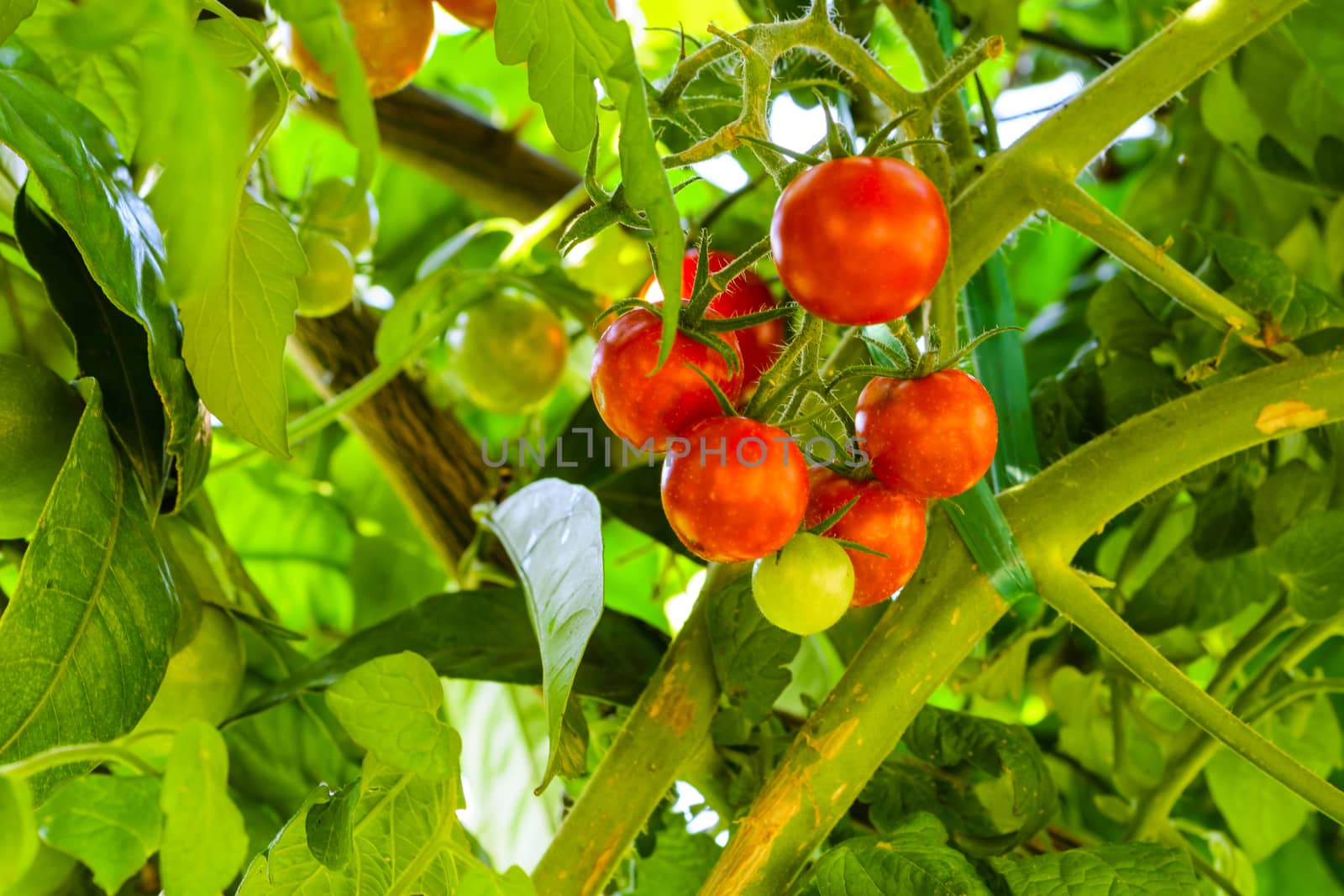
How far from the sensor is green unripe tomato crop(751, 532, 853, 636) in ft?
0.99

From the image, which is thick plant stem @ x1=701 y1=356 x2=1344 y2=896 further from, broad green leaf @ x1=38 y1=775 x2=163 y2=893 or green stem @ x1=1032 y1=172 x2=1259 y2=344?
broad green leaf @ x1=38 y1=775 x2=163 y2=893

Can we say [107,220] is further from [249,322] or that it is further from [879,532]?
[879,532]

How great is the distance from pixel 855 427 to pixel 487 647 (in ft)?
0.63

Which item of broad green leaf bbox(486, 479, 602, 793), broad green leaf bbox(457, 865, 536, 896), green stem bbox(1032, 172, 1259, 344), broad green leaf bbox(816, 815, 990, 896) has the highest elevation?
green stem bbox(1032, 172, 1259, 344)

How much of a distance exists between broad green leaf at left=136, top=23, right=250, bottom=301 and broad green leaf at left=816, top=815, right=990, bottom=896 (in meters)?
0.25

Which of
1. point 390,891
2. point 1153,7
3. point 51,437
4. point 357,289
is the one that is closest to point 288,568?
point 357,289

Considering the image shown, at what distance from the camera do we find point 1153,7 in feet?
1.99

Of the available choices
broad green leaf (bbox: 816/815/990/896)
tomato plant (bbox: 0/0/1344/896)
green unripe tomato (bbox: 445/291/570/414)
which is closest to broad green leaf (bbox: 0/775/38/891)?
tomato plant (bbox: 0/0/1344/896)

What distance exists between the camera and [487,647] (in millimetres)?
450

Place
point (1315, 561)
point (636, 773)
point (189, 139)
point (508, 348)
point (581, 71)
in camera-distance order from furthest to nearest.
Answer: point (508, 348) < point (1315, 561) < point (636, 773) < point (581, 71) < point (189, 139)

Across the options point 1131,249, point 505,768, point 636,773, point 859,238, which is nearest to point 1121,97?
point 1131,249

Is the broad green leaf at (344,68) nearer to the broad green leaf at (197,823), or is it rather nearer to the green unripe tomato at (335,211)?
the broad green leaf at (197,823)

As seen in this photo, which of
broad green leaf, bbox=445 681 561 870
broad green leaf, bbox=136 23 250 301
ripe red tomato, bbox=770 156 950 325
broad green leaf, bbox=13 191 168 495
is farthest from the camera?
broad green leaf, bbox=445 681 561 870

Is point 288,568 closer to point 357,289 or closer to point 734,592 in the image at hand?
point 357,289
